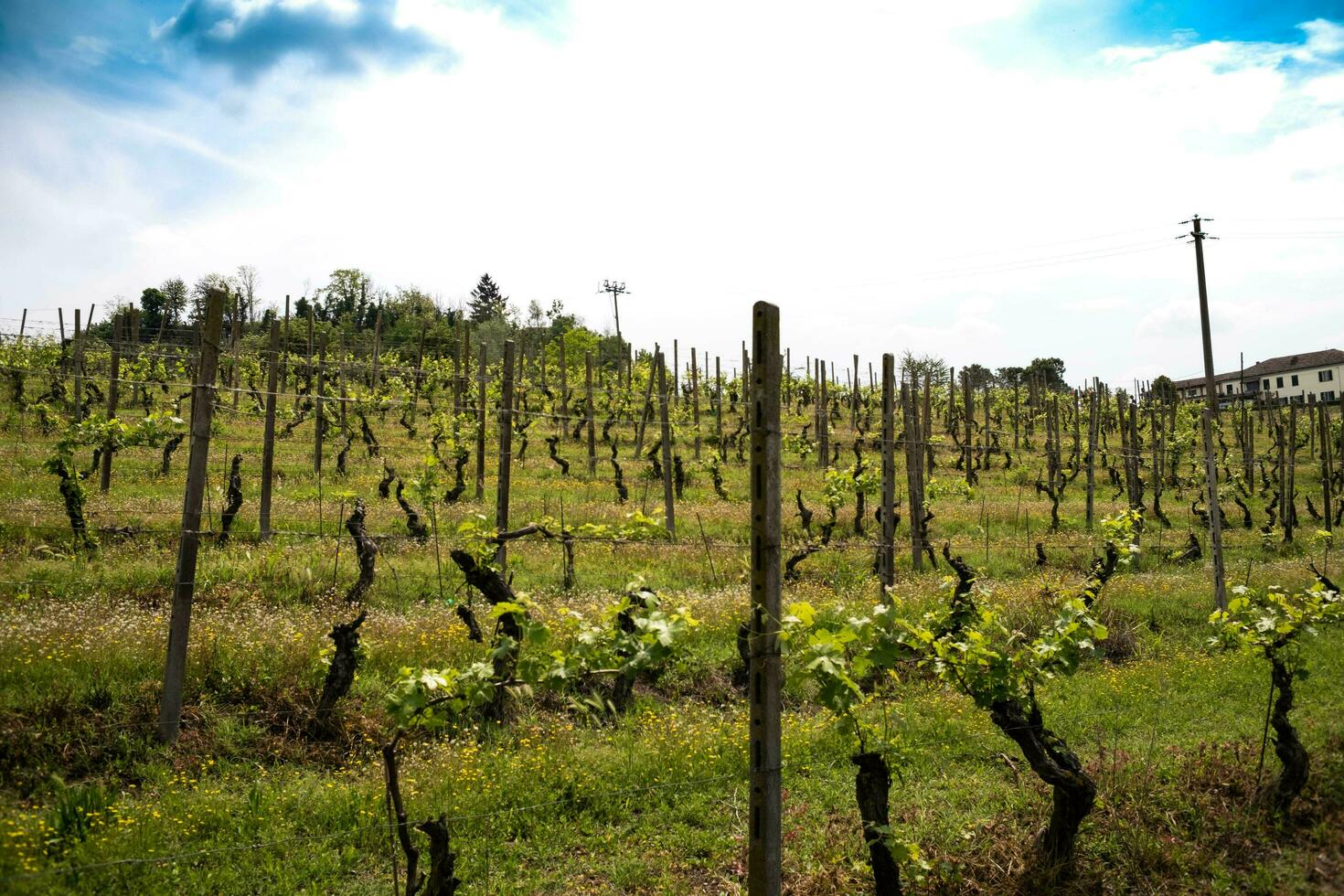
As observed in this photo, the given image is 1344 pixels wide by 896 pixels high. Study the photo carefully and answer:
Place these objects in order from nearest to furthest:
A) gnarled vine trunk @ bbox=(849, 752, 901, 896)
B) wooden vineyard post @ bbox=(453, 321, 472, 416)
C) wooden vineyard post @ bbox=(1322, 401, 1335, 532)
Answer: gnarled vine trunk @ bbox=(849, 752, 901, 896) < wooden vineyard post @ bbox=(1322, 401, 1335, 532) < wooden vineyard post @ bbox=(453, 321, 472, 416)

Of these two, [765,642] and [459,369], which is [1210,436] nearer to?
[765,642]

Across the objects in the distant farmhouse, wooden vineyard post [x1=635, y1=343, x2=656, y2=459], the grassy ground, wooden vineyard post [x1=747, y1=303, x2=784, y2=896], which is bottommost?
the grassy ground

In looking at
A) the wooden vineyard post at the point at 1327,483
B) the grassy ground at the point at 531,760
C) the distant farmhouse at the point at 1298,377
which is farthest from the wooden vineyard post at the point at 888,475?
the distant farmhouse at the point at 1298,377

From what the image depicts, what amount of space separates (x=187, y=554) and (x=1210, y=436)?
14.1 m

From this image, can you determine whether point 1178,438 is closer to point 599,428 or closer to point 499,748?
point 599,428

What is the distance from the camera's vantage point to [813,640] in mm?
3805

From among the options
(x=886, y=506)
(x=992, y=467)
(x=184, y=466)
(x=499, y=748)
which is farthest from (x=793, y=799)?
(x=992, y=467)

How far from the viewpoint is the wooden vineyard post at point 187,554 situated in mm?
6367

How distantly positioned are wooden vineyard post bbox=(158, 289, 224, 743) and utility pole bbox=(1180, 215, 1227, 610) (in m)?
13.0

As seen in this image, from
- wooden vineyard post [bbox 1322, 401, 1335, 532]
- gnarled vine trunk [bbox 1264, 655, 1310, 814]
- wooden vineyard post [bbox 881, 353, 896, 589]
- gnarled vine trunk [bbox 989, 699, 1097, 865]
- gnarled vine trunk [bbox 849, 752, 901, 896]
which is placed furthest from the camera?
wooden vineyard post [bbox 1322, 401, 1335, 532]

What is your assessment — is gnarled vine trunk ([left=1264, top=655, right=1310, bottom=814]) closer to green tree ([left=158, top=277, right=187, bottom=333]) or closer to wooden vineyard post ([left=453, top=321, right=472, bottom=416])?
wooden vineyard post ([left=453, top=321, right=472, bottom=416])

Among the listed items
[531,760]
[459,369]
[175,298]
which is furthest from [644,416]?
[175,298]

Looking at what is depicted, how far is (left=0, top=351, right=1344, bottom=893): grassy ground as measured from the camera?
5105mm

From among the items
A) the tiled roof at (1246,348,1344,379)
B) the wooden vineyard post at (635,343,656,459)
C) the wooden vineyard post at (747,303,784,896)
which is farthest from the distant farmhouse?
the wooden vineyard post at (747,303,784,896)
